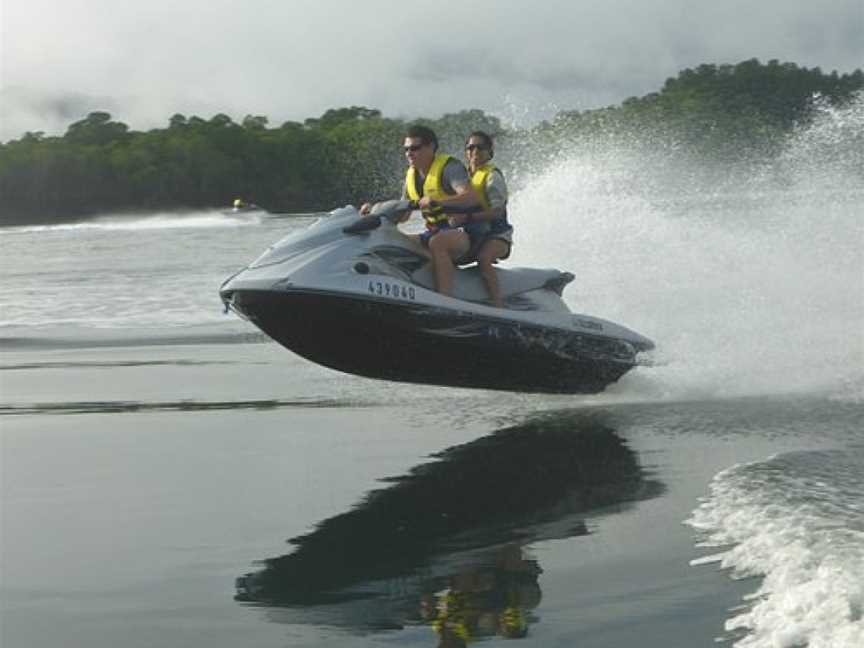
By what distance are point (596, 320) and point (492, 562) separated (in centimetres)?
433

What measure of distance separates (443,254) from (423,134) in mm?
681

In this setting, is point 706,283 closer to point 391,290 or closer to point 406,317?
point 406,317

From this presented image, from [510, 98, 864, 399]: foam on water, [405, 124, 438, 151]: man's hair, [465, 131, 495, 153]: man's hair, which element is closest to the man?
[405, 124, 438, 151]: man's hair

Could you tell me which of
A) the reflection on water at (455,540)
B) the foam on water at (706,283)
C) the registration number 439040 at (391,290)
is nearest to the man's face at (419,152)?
the registration number 439040 at (391,290)

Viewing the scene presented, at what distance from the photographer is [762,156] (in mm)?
51844

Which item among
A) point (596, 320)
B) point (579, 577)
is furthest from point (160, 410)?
point (579, 577)

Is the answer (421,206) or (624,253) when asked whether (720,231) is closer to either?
(624,253)

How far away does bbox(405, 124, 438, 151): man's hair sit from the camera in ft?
29.6

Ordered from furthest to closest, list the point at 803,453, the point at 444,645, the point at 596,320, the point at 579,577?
1. the point at 596,320
2. the point at 803,453
3. the point at 579,577
4. the point at 444,645

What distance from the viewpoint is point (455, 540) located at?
5.73 meters

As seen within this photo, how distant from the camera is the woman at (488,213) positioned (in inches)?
361

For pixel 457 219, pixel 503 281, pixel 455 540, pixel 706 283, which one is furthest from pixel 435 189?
pixel 706 283

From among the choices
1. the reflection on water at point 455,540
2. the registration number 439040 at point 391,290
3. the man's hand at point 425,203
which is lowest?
the reflection on water at point 455,540

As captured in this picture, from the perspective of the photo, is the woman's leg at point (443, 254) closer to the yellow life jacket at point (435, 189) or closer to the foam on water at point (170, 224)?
the yellow life jacket at point (435, 189)
